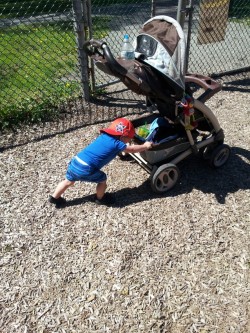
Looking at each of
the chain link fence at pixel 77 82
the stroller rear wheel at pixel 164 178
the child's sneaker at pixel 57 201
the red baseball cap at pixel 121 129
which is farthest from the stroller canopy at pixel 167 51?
the chain link fence at pixel 77 82

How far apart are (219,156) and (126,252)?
5.70 ft

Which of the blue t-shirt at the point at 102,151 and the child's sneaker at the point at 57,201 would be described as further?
the child's sneaker at the point at 57,201

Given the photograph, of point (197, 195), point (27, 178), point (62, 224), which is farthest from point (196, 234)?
point (27, 178)

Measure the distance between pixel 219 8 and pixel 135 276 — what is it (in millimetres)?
4665

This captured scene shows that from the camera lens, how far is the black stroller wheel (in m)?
4.07

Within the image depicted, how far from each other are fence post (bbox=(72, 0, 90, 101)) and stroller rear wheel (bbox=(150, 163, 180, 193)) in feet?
7.22

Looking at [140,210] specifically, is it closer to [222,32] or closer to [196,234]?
[196,234]

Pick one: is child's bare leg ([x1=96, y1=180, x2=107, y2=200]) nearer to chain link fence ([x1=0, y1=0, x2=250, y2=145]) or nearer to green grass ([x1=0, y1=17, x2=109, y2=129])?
chain link fence ([x1=0, y1=0, x2=250, y2=145])

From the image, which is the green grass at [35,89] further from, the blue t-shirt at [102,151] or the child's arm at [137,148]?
the child's arm at [137,148]

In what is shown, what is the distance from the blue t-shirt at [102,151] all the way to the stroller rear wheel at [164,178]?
0.57 metres

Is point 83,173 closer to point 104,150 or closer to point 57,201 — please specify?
point 104,150

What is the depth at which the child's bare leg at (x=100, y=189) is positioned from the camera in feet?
11.6

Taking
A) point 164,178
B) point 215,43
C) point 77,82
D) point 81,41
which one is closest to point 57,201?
point 164,178

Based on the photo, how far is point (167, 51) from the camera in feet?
10.3
